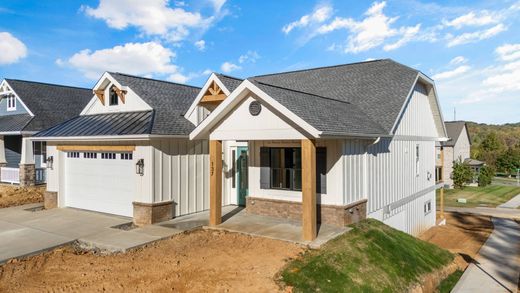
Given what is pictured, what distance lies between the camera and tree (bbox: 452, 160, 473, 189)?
119 ft

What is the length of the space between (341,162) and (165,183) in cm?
604

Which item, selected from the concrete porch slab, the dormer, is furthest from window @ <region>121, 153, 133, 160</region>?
the concrete porch slab

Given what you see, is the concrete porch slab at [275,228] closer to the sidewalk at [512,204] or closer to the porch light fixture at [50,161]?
the porch light fixture at [50,161]

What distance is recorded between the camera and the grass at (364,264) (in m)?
7.34

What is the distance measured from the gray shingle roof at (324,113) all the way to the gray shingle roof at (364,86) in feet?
0.20

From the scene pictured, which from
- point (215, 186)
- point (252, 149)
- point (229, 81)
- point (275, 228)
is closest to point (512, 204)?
point (252, 149)

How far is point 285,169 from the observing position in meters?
12.2

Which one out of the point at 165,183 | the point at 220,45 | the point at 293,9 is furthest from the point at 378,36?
the point at 165,183

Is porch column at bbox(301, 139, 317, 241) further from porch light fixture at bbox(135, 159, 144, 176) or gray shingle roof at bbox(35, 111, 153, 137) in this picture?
porch light fixture at bbox(135, 159, 144, 176)

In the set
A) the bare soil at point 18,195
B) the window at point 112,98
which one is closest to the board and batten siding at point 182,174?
the window at point 112,98

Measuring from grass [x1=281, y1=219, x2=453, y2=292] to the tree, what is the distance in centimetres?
2810

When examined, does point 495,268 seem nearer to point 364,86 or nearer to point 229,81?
point 364,86

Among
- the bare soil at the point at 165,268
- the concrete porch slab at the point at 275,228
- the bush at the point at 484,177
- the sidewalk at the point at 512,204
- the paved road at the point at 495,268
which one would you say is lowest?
the sidewalk at the point at 512,204

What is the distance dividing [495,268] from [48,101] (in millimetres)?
27304
